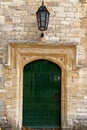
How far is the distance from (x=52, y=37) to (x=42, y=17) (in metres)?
0.75

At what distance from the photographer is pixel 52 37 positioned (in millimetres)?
9961

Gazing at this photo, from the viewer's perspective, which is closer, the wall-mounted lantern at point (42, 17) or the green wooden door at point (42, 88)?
the wall-mounted lantern at point (42, 17)

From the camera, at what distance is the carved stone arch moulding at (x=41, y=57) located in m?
9.95

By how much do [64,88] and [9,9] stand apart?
267cm

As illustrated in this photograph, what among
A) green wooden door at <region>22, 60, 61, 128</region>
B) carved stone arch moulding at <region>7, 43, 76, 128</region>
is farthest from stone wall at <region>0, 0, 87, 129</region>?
green wooden door at <region>22, 60, 61, 128</region>

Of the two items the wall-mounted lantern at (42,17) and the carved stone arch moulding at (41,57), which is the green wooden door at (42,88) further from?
the wall-mounted lantern at (42,17)

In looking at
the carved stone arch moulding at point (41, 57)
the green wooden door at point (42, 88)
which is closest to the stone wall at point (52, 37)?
the carved stone arch moulding at point (41, 57)

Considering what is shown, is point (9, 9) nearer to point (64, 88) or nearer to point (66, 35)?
point (66, 35)

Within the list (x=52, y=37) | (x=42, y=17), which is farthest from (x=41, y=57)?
(x=42, y=17)

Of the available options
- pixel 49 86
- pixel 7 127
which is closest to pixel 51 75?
pixel 49 86

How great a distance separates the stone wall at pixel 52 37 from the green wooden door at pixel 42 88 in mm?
358

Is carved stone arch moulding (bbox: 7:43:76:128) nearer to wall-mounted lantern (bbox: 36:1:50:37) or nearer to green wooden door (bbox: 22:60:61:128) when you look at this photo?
green wooden door (bbox: 22:60:61:128)

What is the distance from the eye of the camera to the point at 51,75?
10.3 metres

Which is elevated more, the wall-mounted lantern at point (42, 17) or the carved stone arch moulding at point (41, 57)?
the wall-mounted lantern at point (42, 17)
